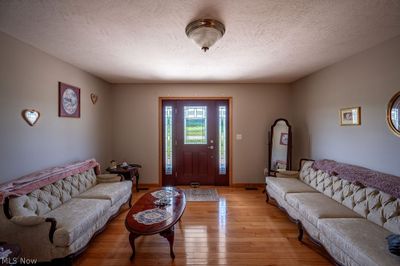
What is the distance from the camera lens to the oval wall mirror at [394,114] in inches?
86.8

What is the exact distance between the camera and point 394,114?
2248 millimetres

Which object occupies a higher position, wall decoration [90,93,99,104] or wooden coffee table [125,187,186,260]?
wall decoration [90,93,99,104]

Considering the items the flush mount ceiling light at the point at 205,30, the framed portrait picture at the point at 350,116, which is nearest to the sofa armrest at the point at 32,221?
the flush mount ceiling light at the point at 205,30

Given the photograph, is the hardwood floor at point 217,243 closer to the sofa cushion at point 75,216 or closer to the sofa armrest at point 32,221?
the sofa cushion at point 75,216

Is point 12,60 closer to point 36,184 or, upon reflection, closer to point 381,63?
point 36,184

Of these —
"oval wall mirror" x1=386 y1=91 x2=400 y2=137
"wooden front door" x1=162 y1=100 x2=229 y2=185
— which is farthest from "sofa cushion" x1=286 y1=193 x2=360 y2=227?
"wooden front door" x1=162 y1=100 x2=229 y2=185

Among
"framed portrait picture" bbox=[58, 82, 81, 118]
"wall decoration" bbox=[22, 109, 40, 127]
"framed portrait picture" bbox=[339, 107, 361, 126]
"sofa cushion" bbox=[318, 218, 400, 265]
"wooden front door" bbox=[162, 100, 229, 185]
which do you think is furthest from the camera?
"wooden front door" bbox=[162, 100, 229, 185]

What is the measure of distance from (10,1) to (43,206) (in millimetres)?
2046

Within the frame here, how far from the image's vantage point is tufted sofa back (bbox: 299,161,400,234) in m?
1.87

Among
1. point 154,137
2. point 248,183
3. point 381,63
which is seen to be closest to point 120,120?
point 154,137

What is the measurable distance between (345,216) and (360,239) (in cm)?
49

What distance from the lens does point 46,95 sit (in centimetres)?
275

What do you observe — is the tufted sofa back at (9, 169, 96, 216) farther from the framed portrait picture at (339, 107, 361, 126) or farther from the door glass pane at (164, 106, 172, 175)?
the framed portrait picture at (339, 107, 361, 126)

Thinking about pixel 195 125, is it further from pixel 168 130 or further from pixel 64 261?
pixel 64 261
